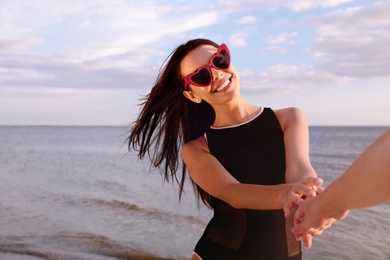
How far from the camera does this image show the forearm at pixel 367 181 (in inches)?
73.6

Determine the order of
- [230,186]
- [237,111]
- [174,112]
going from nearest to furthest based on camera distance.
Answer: [230,186]
[237,111]
[174,112]

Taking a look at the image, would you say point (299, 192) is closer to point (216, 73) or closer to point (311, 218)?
point (311, 218)

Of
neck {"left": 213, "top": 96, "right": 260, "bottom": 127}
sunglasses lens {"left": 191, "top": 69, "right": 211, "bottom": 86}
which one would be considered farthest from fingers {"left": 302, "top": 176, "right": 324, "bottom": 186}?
sunglasses lens {"left": 191, "top": 69, "right": 211, "bottom": 86}

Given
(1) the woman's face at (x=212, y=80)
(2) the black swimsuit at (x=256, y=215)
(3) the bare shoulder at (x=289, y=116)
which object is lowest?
(2) the black swimsuit at (x=256, y=215)

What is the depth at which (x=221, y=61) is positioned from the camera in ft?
11.4

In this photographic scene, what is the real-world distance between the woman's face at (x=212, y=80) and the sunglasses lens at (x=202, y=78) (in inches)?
1.0

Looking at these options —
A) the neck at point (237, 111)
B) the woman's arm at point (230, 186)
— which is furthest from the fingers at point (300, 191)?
the neck at point (237, 111)

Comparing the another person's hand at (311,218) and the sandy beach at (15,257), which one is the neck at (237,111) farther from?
the sandy beach at (15,257)

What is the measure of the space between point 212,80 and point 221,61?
0.13 m

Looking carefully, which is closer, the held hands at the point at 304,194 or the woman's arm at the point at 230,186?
the held hands at the point at 304,194

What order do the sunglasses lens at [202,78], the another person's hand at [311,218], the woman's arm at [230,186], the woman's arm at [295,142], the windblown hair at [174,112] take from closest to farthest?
the another person's hand at [311,218] < the woman's arm at [230,186] < the woman's arm at [295,142] < the sunglasses lens at [202,78] < the windblown hair at [174,112]

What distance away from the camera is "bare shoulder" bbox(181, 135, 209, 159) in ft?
12.0

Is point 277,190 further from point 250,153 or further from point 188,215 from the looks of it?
point 188,215

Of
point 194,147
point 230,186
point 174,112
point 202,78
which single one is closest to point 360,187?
point 230,186
